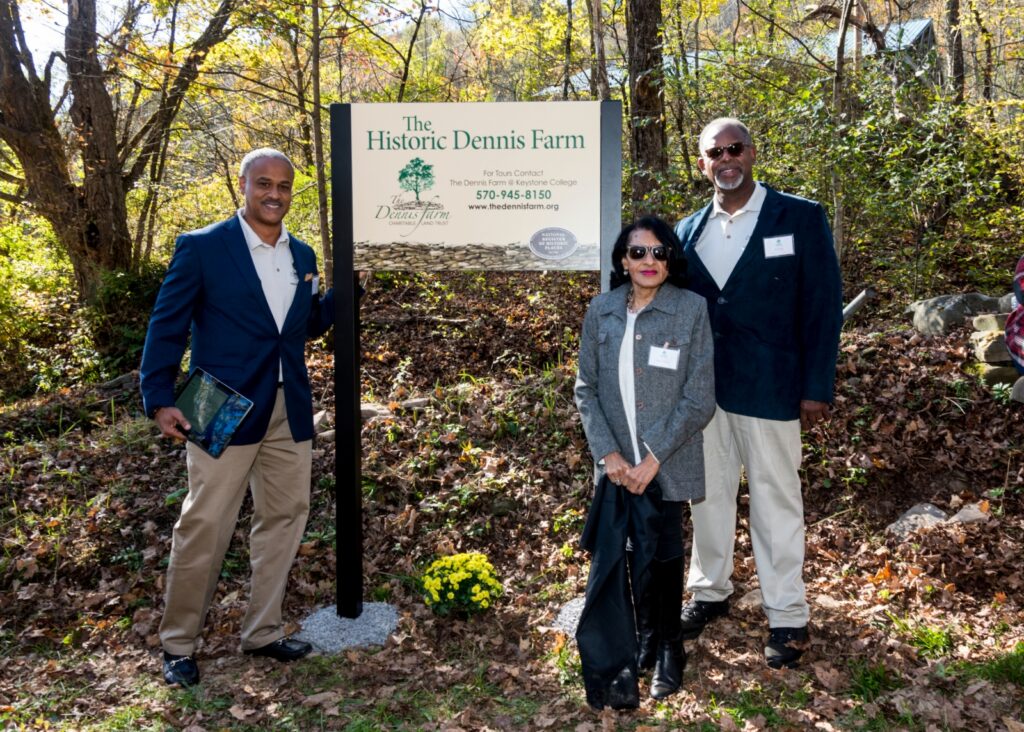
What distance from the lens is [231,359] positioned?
147 inches

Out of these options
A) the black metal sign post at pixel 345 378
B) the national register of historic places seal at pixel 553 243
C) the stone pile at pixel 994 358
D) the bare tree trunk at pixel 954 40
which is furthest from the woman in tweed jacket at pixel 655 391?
the bare tree trunk at pixel 954 40

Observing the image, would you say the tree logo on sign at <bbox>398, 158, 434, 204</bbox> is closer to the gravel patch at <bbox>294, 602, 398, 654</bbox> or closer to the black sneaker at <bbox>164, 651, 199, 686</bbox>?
the gravel patch at <bbox>294, 602, 398, 654</bbox>

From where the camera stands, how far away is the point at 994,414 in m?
5.60

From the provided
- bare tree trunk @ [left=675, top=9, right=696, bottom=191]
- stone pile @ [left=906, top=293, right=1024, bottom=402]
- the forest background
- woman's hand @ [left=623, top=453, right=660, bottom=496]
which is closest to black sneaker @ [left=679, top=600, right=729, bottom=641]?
the forest background

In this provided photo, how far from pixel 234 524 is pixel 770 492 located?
8.45 ft

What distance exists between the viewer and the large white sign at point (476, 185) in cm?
397

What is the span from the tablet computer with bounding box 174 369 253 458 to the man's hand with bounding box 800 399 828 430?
2552mm

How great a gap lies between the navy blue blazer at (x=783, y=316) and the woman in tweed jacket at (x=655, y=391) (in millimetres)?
318

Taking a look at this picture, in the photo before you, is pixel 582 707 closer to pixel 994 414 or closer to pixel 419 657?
pixel 419 657

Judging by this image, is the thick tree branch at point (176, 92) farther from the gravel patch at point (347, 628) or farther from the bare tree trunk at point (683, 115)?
the gravel patch at point (347, 628)

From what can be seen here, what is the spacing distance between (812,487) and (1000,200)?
5.58m

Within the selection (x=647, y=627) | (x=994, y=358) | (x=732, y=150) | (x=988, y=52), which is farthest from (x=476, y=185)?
(x=988, y=52)

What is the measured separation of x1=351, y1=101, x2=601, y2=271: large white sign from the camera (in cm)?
397

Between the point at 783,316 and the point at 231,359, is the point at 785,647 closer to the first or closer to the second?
the point at 783,316
